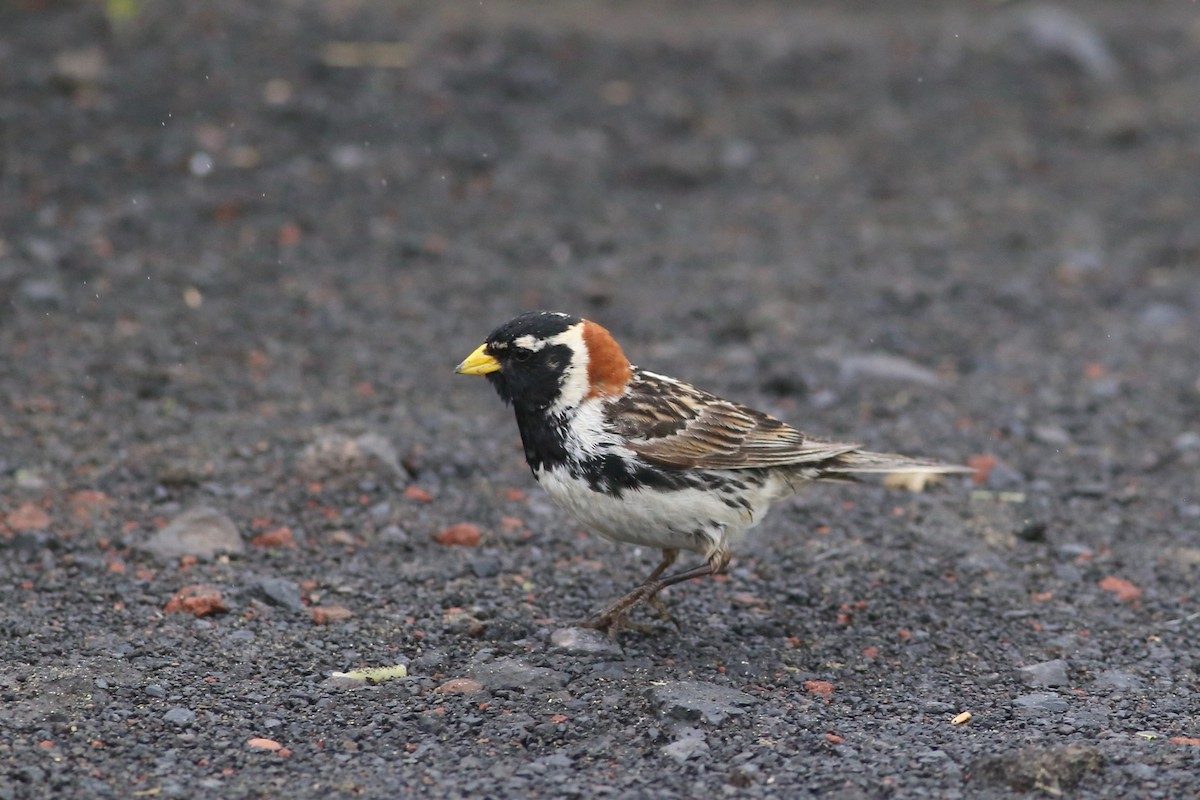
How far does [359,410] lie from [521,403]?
7.92 feet

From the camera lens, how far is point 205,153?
34.8ft

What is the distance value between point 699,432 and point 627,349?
10.4 feet

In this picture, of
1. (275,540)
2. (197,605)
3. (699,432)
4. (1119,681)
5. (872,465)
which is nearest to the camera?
(1119,681)

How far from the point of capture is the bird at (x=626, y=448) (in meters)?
5.71

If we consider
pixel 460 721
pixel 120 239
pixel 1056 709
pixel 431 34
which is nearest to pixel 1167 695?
pixel 1056 709

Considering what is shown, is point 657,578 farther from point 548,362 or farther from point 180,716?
point 180,716

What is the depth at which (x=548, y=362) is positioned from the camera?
19.2 ft

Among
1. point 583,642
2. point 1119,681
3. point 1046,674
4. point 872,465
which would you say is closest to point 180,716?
point 583,642

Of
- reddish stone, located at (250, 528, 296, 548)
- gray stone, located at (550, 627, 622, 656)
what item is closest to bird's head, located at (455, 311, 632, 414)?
gray stone, located at (550, 627, 622, 656)

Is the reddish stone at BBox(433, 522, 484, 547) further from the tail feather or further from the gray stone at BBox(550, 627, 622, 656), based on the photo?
the tail feather

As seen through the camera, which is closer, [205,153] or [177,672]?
[177,672]

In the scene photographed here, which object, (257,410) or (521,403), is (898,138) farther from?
(521,403)

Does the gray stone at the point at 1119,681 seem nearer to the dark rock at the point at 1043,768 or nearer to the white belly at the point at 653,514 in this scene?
the dark rock at the point at 1043,768

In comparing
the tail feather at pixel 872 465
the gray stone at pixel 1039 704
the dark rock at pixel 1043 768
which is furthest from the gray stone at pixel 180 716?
the gray stone at pixel 1039 704
